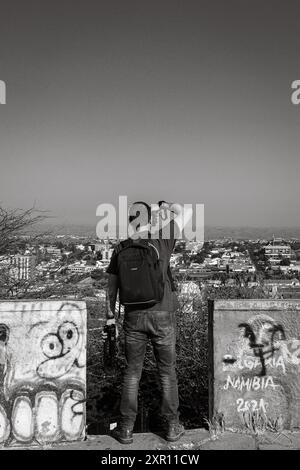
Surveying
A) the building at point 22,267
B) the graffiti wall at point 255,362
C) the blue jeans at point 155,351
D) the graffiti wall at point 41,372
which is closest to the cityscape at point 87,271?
the building at point 22,267

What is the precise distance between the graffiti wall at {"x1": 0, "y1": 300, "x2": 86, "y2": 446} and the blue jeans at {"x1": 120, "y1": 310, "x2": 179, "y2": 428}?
0.37m

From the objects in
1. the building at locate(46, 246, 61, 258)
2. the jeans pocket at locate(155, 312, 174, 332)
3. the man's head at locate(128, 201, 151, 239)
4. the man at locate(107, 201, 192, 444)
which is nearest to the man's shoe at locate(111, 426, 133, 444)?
the man at locate(107, 201, 192, 444)

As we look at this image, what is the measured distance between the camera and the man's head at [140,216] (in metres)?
3.90

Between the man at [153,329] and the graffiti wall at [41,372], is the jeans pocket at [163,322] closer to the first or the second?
the man at [153,329]

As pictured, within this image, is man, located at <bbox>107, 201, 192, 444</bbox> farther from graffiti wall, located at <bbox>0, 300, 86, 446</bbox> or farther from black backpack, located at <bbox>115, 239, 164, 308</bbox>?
graffiti wall, located at <bbox>0, 300, 86, 446</bbox>

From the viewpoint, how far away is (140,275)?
3.73m

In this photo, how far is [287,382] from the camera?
4004 millimetres

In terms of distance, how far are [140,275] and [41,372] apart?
113 centimetres

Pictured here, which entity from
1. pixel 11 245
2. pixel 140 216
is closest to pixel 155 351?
pixel 140 216

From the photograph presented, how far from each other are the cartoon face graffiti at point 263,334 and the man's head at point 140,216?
1.18m

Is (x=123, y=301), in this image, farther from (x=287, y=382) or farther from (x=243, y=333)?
(x=287, y=382)

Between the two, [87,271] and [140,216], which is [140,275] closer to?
[140,216]
